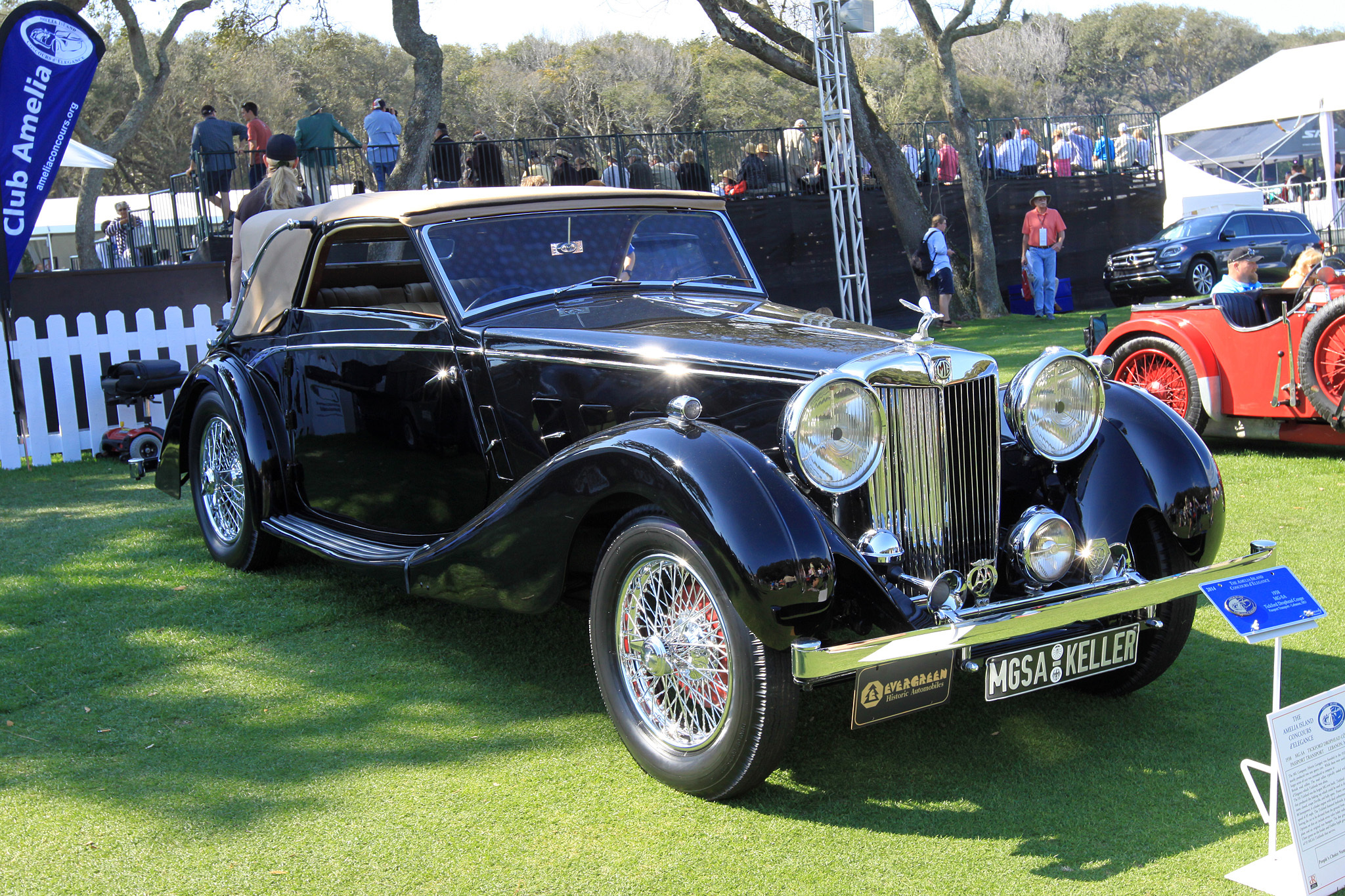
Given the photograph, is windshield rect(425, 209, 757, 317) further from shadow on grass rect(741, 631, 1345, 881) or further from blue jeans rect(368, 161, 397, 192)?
blue jeans rect(368, 161, 397, 192)

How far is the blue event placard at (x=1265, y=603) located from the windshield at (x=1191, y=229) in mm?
18054

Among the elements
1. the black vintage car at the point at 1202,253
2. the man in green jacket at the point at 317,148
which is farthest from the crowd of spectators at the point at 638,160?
the black vintage car at the point at 1202,253

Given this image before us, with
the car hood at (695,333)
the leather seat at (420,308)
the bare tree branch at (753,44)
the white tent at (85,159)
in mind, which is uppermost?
the bare tree branch at (753,44)

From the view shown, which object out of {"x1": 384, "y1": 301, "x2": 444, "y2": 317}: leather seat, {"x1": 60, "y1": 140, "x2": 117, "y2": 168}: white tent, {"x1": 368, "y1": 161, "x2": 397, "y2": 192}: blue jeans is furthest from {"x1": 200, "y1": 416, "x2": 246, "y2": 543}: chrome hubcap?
{"x1": 60, "y1": 140, "x2": 117, "y2": 168}: white tent

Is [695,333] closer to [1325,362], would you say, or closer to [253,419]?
[253,419]

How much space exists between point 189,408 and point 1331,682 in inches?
204

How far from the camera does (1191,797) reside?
301 centimetres

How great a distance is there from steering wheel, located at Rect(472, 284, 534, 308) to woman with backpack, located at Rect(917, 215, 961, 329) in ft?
40.4

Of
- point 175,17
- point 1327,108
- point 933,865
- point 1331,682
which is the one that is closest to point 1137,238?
point 1327,108

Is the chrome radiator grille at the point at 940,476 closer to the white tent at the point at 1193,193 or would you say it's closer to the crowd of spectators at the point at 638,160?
the crowd of spectators at the point at 638,160

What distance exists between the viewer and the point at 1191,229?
19.0m

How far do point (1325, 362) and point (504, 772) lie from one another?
5758mm

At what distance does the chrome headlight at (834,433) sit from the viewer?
3037mm

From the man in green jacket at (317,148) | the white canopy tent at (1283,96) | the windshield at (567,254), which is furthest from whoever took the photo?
the white canopy tent at (1283,96)
